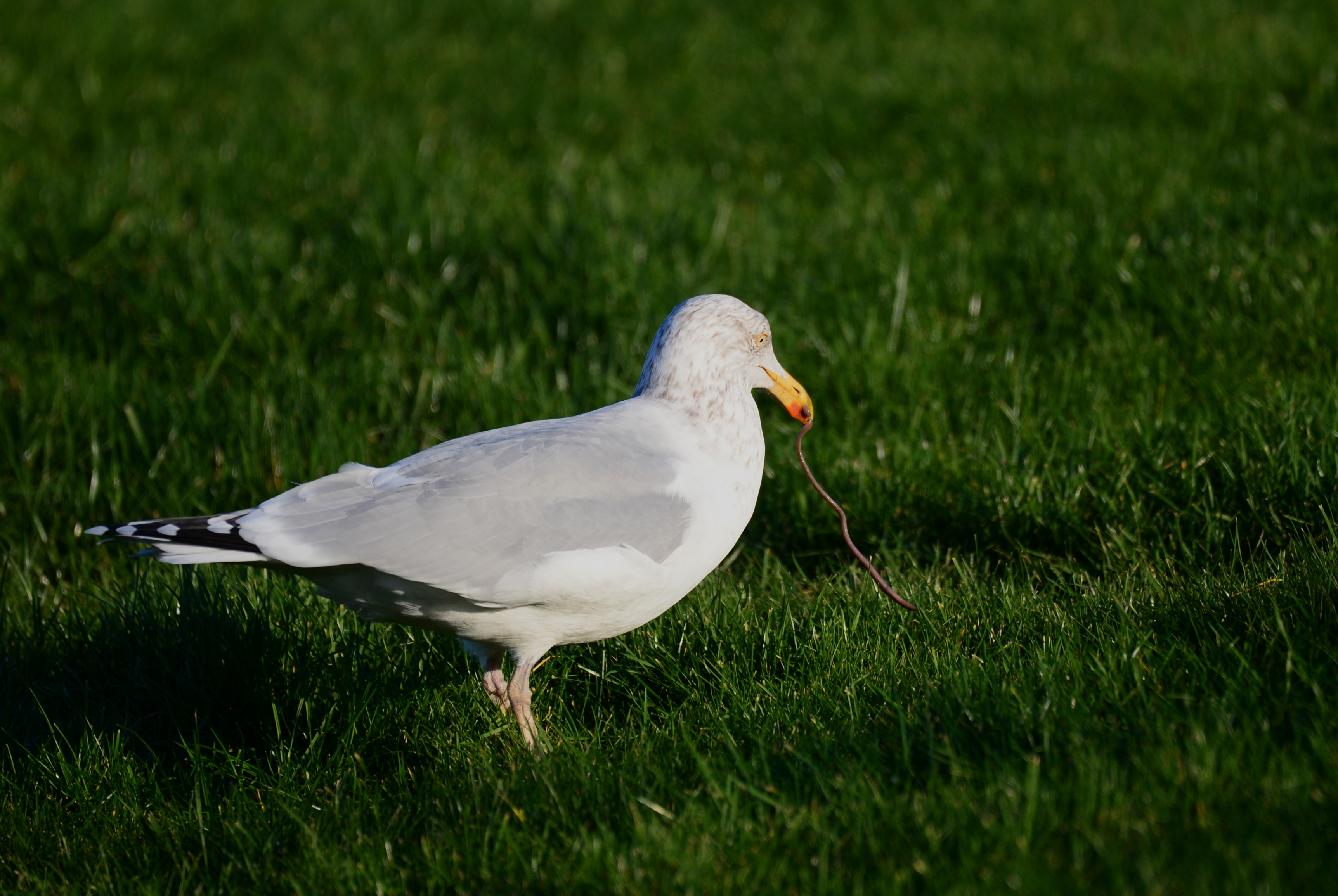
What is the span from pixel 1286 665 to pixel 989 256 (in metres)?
3.26

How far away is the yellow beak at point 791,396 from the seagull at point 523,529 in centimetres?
30

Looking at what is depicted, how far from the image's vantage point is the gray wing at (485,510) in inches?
119

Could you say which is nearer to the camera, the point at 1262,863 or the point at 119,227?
the point at 1262,863

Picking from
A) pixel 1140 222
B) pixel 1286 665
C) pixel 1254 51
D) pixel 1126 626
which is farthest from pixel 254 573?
pixel 1254 51

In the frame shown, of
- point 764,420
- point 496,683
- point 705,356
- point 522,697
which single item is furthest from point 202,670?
point 764,420

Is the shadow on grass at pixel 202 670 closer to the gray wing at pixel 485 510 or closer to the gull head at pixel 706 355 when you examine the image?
the gray wing at pixel 485 510

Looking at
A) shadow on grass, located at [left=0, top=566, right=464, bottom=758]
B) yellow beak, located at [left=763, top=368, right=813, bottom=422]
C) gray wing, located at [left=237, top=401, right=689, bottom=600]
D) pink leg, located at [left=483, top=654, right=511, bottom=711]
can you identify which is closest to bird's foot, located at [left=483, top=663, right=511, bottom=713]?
pink leg, located at [left=483, top=654, right=511, bottom=711]

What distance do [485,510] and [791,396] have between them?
1144 mm

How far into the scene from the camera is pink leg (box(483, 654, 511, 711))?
3451 mm

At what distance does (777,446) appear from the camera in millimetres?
4707

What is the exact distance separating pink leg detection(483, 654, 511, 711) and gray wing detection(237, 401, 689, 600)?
20.0 inches

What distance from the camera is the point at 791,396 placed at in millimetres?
3742

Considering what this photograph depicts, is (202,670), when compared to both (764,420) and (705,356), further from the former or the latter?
(764,420)

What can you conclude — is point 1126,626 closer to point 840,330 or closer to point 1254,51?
point 840,330
